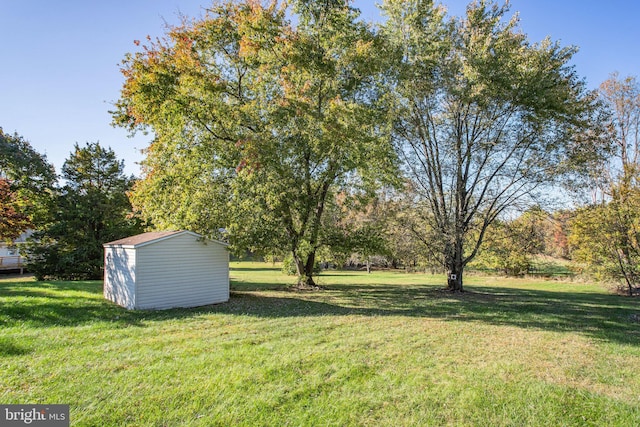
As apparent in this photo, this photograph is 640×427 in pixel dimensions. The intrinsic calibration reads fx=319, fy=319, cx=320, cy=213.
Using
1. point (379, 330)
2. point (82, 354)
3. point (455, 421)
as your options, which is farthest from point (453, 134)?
point (82, 354)

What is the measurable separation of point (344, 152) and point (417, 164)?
405cm

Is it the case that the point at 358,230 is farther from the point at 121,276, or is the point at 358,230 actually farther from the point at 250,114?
the point at 121,276

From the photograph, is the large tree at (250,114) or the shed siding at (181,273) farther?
the large tree at (250,114)

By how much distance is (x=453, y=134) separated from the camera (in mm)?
13758

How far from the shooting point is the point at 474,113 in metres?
13.3

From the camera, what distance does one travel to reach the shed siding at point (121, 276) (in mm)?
8852

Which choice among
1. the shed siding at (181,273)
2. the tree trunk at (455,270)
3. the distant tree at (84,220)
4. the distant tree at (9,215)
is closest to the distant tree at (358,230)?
the tree trunk at (455,270)

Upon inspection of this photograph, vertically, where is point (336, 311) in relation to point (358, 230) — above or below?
below

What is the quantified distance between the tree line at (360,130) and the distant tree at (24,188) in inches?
444

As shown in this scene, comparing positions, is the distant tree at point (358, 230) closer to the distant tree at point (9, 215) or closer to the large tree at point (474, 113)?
the large tree at point (474, 113)

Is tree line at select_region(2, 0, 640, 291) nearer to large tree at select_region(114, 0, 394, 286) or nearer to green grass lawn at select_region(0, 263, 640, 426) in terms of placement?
large tree at select_region(114, 0, 394, 286)

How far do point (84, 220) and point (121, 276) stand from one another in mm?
14099

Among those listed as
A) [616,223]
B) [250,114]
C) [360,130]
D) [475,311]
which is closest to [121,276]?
[250,114]

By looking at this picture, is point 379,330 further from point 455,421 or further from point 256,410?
point 256,410
